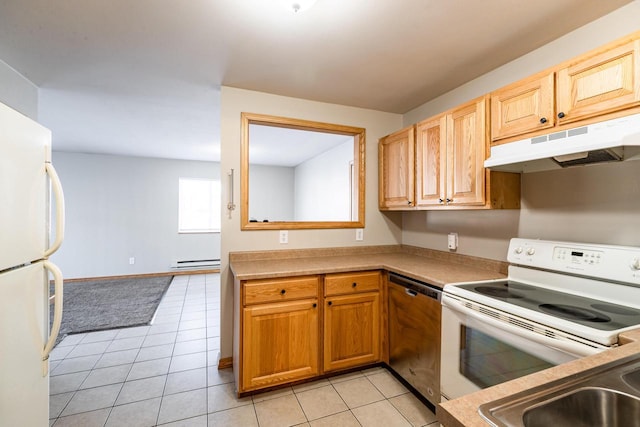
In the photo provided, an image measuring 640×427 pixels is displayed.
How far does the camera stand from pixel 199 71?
2193 mm

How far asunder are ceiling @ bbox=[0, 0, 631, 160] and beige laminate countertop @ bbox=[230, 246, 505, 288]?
1463 millimetres

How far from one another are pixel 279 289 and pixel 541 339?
4.74 feet

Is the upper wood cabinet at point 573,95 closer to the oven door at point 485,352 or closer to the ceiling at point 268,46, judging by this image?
the ceiling at point 268,46

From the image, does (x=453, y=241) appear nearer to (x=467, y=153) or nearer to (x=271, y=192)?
(x=467, y=153)

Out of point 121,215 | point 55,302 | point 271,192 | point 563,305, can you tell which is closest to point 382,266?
point 563,305

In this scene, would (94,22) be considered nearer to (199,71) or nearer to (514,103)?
(199,71)

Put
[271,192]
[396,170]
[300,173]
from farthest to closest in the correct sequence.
Answer: [271,192] → [300,173] → [396,170]

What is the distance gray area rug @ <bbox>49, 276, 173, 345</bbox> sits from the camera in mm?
3283

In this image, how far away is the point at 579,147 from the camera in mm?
1213

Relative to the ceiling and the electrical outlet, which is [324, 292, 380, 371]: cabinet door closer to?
the electrical outlet

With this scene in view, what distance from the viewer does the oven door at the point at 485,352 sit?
3.83 feet

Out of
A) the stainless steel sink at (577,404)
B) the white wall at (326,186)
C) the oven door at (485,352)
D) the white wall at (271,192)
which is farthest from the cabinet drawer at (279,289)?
the white wall at (271,192)

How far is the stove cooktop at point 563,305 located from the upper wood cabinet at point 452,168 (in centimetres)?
51

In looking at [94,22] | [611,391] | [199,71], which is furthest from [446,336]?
[94,22]
